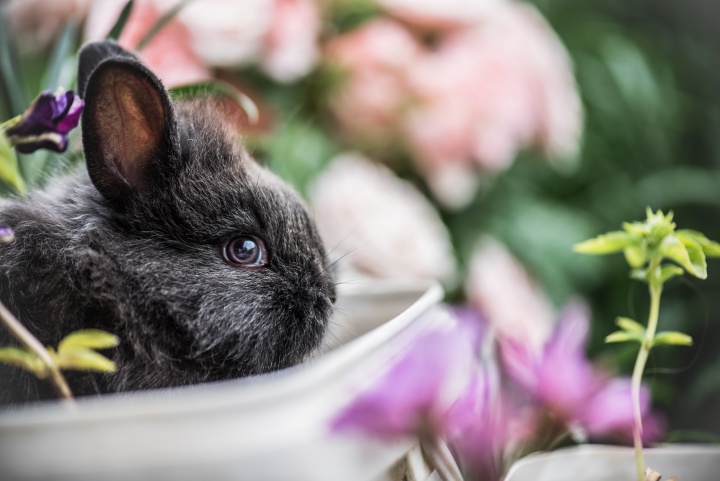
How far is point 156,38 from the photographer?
65 centimetres

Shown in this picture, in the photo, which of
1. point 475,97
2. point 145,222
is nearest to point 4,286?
point 145,222

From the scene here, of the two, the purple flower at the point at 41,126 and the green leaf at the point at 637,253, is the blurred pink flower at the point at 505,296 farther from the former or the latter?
the purple flower at the point at 41,126

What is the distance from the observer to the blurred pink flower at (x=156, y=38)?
23.9 inches

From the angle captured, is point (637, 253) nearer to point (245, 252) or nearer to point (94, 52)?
point (245, 252)

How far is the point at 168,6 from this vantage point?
67cm

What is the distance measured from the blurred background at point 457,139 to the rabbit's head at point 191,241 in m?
0.12

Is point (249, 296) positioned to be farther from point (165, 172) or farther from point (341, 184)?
point (341, 184)

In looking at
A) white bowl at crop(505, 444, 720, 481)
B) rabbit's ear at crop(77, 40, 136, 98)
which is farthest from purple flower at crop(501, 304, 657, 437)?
rabbit's ear at crop(77, 40, 136, 98)

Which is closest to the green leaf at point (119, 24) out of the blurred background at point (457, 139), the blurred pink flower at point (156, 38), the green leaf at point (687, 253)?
the blurred background at point (457, 139)

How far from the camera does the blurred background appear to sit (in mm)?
668

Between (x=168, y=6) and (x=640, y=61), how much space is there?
0.72 meters

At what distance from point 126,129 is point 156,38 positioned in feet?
1.17

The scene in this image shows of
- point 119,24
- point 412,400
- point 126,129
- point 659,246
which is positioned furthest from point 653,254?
point 119,24

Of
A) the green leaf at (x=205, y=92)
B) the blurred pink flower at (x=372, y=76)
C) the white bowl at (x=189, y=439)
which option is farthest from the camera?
the blurred pink flower at (x=372, y=76)
